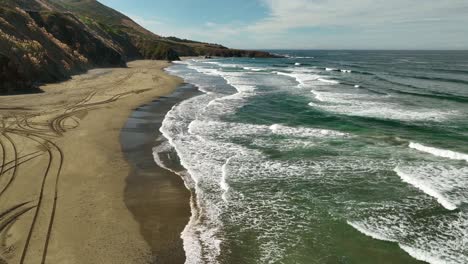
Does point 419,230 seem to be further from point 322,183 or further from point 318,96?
point 318,96

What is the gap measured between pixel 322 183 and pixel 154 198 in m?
6.38

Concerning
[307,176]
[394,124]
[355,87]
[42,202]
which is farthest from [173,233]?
[355,87]

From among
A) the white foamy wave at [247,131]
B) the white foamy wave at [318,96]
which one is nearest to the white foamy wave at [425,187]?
the white foamy wave at [247,131]

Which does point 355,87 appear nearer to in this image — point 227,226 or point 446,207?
point 446,207

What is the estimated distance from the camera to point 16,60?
29.7 metres

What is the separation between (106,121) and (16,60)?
583 inches

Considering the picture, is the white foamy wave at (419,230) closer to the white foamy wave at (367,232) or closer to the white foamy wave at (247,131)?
the white foamy wave at (367,232)

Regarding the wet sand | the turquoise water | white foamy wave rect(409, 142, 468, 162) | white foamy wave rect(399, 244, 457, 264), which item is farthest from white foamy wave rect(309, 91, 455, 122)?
white foamy wave rect(399, 244, 457, 264)

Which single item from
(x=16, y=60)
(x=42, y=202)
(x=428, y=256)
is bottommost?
(x=428, y=256)

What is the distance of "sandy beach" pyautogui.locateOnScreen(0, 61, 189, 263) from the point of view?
27.9 ft

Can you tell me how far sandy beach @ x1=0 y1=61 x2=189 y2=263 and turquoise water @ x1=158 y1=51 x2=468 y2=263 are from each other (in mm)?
2130

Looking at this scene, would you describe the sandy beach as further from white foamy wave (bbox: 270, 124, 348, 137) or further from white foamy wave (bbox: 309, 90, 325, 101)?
white foamy wave (bbox: 309, 90, 325, 101)

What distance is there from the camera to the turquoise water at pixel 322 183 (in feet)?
30.3

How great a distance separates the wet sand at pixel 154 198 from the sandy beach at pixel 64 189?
0.85 ft
